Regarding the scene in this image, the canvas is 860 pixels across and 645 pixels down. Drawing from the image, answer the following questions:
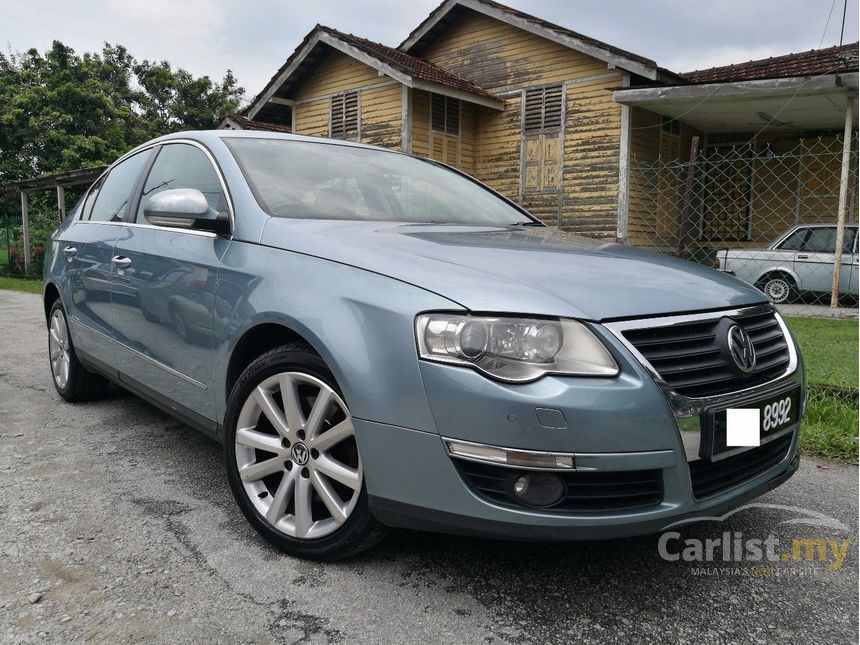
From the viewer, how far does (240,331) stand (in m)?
2.42

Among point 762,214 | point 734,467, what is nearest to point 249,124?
point 762,214

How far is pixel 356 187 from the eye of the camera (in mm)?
3068

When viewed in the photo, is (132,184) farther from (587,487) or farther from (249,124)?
(249,124)

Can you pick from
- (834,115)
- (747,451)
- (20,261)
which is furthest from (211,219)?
(20,261)

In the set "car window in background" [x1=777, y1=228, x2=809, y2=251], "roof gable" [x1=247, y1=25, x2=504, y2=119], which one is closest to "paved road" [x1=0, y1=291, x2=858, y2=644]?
"car window in background" [x1=777, y1=228, x2=809, y2=251]

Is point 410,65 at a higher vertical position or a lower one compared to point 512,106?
higher

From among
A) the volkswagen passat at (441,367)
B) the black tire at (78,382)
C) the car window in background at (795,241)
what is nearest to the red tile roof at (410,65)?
the car window in background at (795,241)

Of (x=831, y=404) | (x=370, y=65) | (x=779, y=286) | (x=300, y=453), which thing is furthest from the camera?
(x=370, y=65)

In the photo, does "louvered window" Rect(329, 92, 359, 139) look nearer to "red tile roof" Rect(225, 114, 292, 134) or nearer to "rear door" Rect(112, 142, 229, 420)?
"red tile roof" Rect(225, 114, 292, 134)

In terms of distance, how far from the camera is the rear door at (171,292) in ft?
8.79

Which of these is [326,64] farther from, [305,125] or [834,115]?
[834,115]

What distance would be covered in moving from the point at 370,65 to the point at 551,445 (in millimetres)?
13493

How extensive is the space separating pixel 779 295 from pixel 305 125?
11.0 m

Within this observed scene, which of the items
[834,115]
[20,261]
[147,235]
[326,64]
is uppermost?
[326,64]
